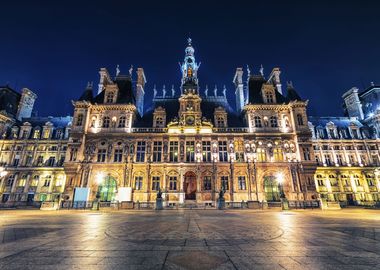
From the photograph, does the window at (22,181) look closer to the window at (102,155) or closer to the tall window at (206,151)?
the window at (102,155)

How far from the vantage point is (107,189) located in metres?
30.7

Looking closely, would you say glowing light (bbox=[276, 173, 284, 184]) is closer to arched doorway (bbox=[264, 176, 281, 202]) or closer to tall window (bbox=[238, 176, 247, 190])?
arched doorway (bbox=[264, 176, 281, 202])

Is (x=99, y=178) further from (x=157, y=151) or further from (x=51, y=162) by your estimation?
(x=51, y=162)

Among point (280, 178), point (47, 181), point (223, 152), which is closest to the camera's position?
point (280, 178)

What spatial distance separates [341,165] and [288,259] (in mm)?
42792

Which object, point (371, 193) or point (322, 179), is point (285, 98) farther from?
point (371, 193)

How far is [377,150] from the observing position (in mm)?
38062

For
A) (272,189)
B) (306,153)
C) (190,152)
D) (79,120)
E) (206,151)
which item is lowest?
(272,189)

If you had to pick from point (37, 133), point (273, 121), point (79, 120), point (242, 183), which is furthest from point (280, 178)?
point (37, 133)

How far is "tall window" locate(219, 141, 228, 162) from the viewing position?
3234cm

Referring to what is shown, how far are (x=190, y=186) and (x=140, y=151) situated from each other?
1019 cm

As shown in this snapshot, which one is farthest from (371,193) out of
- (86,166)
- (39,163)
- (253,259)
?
(39,163)

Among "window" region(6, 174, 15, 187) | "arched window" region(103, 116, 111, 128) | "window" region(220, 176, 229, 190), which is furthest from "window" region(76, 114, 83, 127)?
"window" region(220, 176, 229, 190)

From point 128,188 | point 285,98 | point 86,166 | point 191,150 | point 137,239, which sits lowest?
point 137,239
